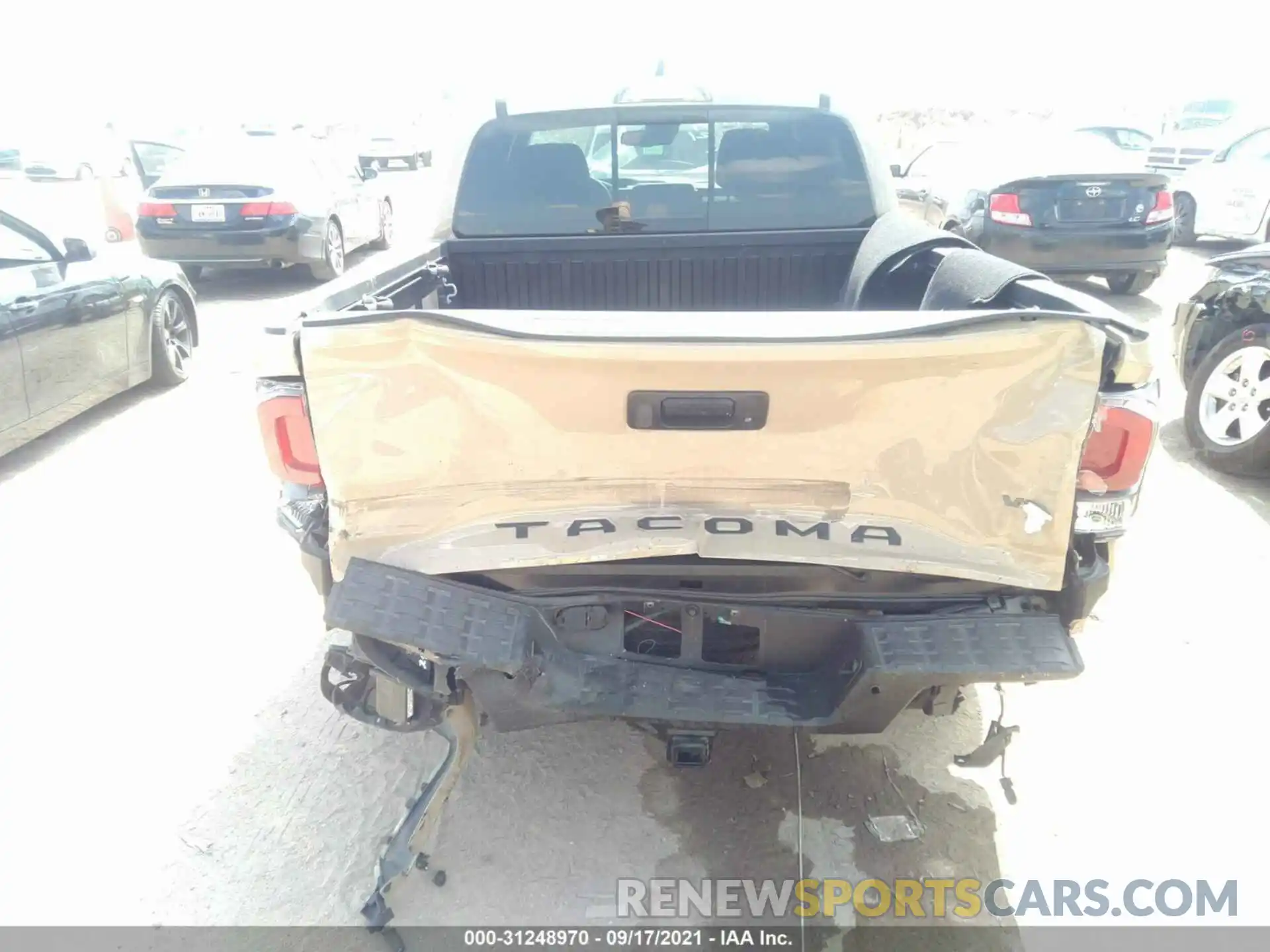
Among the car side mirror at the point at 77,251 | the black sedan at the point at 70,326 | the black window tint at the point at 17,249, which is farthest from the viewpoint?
the car side mirror at the point at 77,251

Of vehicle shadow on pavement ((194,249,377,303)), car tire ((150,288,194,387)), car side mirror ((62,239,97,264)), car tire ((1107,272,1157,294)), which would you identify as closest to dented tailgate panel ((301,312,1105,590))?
car side mirror ((62,239,97,264))

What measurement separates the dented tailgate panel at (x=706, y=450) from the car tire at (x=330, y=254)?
28.8ft

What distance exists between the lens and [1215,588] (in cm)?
390

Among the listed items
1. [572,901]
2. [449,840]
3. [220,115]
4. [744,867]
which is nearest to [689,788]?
[744,867]

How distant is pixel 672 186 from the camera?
13.2 feet

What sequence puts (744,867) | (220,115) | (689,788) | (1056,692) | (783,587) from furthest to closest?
(220,115), (1056,692), (689,788), (744,867), (783,587)

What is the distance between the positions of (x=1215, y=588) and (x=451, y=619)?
351cm

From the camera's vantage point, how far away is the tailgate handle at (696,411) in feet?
6.66

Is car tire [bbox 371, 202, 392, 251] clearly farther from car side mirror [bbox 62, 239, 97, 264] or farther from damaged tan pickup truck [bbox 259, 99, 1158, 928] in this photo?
damaged tan pickup truck [bbox 259, 99, 1158, 928]

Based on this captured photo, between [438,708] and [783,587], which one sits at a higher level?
[783,587]

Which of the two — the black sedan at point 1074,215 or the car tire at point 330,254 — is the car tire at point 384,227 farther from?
the black sedan at point 1074,215

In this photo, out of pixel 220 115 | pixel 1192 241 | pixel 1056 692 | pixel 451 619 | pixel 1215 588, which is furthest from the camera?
pixel 220 115

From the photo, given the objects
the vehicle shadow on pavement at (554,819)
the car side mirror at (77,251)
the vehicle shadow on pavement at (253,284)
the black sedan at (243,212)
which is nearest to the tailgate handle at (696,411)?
the vehicle shadow on pavement at (554,819)

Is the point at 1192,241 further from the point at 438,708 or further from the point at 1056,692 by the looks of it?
the point at 438,708
